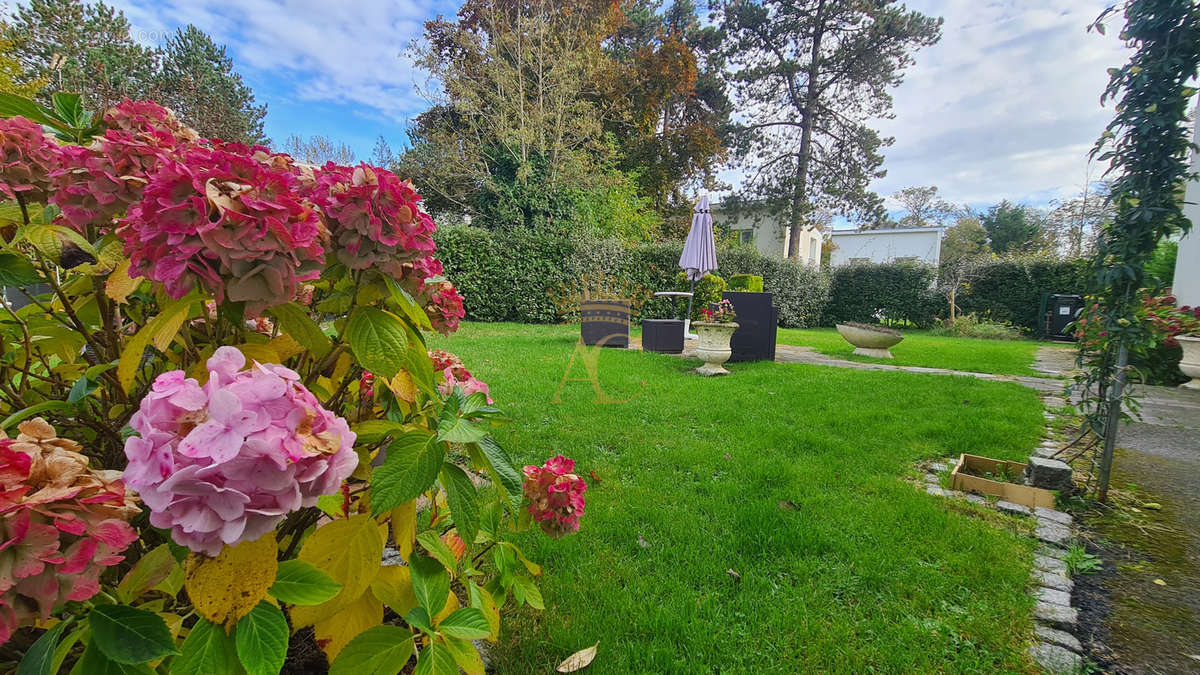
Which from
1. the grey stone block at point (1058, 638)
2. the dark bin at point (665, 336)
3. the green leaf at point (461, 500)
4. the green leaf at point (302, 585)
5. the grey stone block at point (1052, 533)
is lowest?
the grey stone block at point (1058, 638)

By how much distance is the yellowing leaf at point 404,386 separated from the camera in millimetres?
864

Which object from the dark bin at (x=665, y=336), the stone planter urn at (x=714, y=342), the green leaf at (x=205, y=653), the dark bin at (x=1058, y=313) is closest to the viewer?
the green leaf at (x=205, y=653)

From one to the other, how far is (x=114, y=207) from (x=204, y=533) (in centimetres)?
58

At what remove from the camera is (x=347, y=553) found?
75cm

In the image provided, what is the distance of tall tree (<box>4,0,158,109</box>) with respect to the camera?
13.0 metres

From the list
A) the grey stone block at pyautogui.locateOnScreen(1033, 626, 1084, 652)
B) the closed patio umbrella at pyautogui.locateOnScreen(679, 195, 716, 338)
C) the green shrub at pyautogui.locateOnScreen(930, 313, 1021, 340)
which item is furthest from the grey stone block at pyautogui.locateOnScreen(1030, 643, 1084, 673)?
the green shrub at pyautogui.locateOnScreen(930, 313, 1021, 340)

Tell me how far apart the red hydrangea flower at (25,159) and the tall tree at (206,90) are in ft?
55.5

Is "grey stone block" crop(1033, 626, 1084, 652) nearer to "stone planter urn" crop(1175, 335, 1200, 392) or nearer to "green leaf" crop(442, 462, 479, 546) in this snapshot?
"green leaf" crop(442, 462, 479, 546)

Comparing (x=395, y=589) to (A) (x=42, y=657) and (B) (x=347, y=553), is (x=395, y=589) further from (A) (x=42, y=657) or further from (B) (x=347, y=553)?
(A) (x=42, y=657)

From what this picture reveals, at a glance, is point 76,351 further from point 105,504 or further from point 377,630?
point 377,630

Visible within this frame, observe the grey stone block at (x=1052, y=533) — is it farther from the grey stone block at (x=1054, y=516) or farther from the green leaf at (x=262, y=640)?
the green leaf at (x=262, y=640)

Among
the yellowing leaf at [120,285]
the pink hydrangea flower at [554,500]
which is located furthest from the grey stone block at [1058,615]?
the yellowing leaf at [120,285]

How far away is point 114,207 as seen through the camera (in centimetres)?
75

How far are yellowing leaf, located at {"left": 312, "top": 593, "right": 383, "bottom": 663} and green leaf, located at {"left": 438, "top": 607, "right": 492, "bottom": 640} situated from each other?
15 cm
